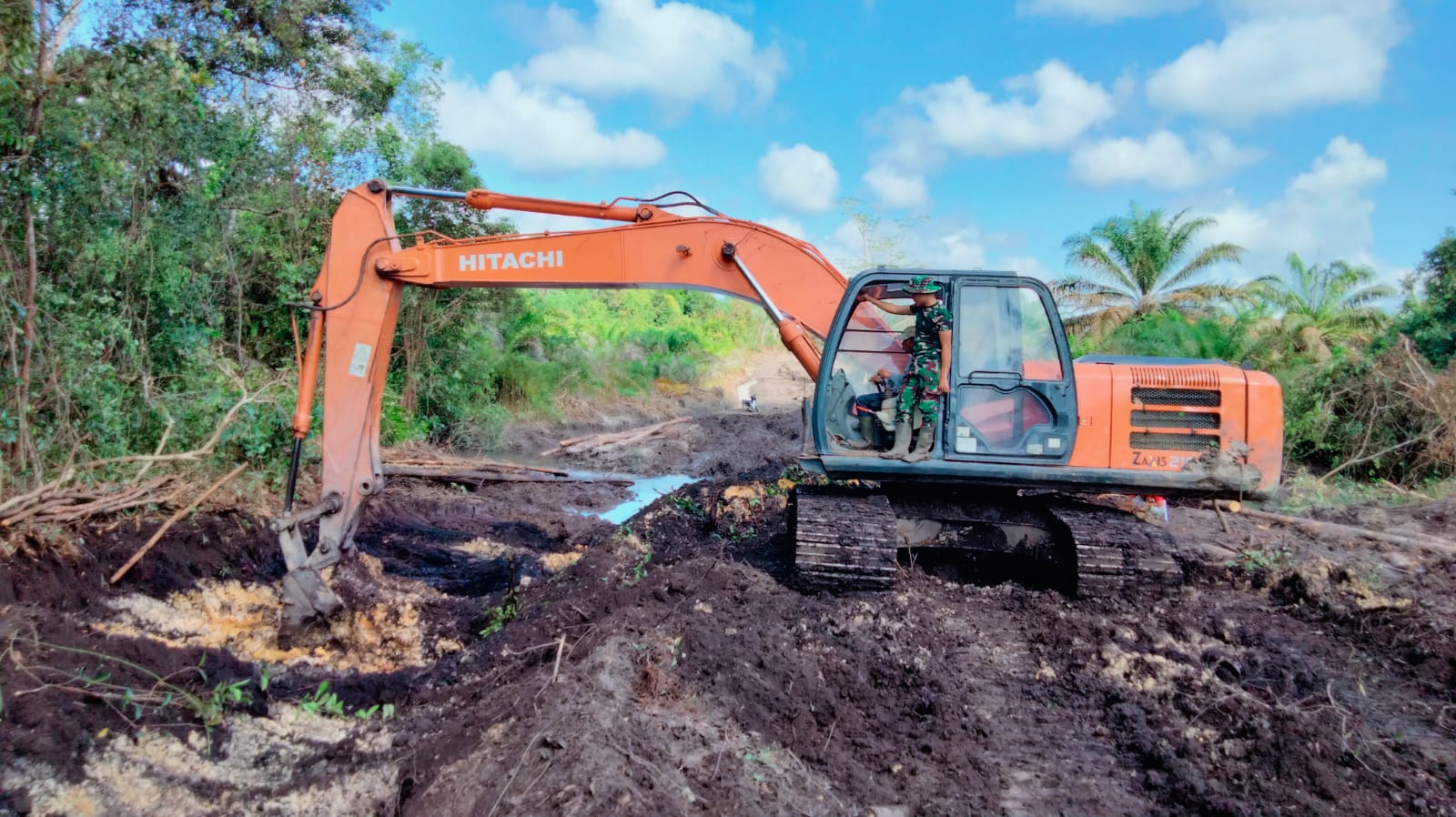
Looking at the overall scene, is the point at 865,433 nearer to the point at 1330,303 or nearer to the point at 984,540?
the point at 984,540

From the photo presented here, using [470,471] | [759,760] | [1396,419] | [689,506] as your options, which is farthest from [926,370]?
[1396,419]

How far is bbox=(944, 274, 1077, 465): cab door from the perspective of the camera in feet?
19.1

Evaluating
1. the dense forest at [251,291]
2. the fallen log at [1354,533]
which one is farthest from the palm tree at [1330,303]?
the fallen log at [1354,533]

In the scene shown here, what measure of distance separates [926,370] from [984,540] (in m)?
1.43

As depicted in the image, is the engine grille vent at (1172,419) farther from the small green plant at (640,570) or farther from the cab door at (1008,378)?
the small green plant at (640,570)

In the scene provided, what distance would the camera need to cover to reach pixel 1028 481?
5.84 metres

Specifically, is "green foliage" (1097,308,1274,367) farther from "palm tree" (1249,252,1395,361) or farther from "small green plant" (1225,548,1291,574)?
"small green plant" (1225,548,1291,574)

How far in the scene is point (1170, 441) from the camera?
19.5 feet

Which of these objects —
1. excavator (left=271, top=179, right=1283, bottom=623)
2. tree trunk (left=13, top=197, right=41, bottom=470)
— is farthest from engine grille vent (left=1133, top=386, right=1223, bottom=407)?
tree trunk (left=13, top=197, right=41, bottom=470)

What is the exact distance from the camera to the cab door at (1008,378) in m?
5.83

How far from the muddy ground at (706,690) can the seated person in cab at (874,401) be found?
1.04 metres

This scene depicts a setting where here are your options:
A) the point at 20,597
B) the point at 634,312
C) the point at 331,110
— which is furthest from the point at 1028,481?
the point at 634,312

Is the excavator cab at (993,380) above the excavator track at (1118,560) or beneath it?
above

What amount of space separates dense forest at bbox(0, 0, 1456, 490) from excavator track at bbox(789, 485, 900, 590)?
3.73 m
